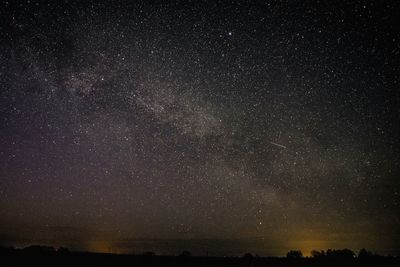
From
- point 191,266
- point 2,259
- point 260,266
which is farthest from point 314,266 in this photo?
point 2,259

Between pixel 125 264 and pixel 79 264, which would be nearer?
pixel 79 264

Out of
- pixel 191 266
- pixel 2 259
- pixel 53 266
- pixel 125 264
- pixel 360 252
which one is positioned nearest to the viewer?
pixel 53 266

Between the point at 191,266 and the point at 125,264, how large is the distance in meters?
5.18

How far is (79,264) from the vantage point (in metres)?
22.1

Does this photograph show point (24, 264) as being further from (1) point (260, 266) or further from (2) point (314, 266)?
(2) point (314, 266)

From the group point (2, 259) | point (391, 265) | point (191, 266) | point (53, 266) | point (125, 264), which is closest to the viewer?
point (53, 266)

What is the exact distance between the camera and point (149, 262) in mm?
26391

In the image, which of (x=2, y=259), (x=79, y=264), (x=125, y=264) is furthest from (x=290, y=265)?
(x=2, y=259)

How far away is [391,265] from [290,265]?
26.7 feet

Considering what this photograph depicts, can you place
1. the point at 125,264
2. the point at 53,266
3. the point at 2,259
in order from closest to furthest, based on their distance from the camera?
1. the point at 53,266
2. the point at 2,259
3. the point at 125,264

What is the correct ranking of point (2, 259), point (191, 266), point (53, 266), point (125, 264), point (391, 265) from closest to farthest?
point (53, 266), point (2, 259), point (125, 264), point (191, 266), point (391, 265)

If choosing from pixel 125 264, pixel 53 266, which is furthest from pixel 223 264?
pixel 53 266

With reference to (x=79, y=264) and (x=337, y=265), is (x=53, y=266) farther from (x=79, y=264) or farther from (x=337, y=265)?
(x=337, y=265)

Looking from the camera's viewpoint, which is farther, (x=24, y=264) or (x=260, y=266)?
(x=260, y=266)
